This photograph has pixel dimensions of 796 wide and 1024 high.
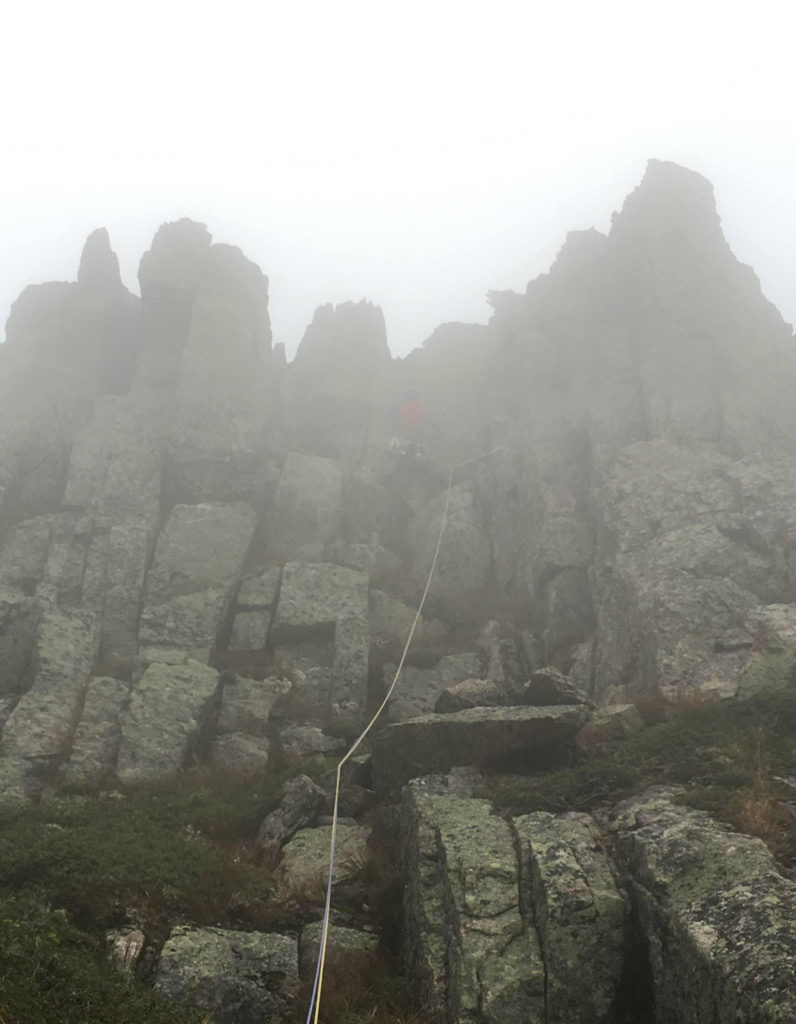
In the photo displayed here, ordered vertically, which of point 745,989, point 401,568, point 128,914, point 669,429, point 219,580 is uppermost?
point 669,429

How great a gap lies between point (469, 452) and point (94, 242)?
31.9m

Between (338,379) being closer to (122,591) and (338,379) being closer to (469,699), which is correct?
(122,591)

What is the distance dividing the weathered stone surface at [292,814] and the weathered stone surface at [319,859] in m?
0.29

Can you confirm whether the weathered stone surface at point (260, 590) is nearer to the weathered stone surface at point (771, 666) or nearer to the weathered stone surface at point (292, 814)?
the weathered stone surface at point (292, 814)

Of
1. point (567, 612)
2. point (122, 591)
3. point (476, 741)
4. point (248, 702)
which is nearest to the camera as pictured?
point (476, 741)

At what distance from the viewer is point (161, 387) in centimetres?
4700

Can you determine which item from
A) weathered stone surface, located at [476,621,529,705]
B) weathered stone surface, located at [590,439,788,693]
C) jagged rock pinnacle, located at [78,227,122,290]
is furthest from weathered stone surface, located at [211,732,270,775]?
jagged rock pinnacle, located at [78,227,122,290]

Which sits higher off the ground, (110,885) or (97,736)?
(97,736)

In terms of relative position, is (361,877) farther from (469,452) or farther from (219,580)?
(469,452)

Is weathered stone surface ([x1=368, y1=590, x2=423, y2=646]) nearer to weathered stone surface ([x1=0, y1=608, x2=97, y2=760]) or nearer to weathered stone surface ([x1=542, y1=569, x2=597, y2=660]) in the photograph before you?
weathered stone surface ([x1=542, y1=569, x2=597, y2=660])

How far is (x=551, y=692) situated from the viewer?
2339 centimetres

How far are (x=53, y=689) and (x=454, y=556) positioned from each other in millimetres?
22215

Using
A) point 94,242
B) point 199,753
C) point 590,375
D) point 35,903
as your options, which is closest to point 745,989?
point 35,903

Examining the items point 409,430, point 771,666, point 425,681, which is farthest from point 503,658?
point 409,430
